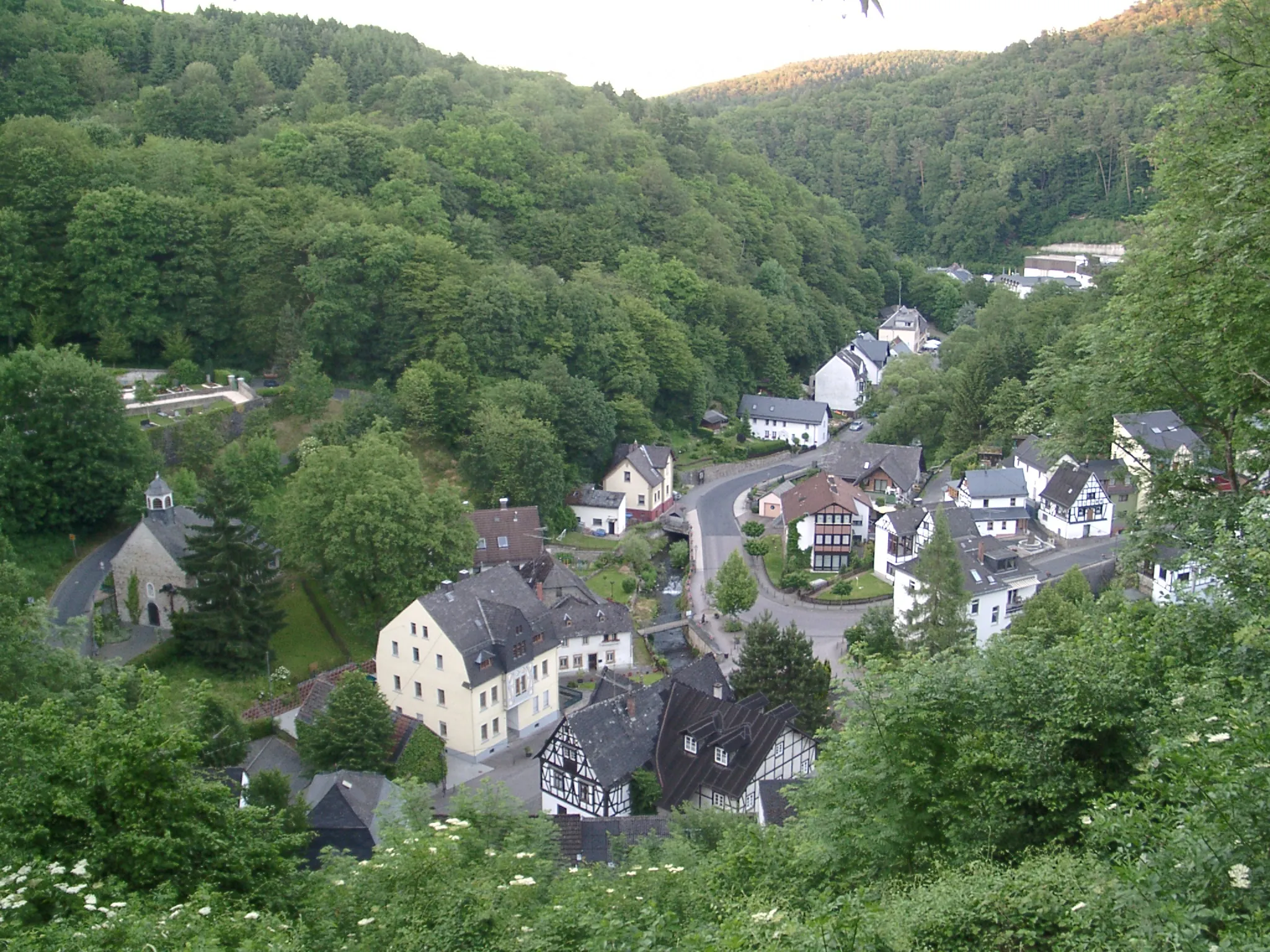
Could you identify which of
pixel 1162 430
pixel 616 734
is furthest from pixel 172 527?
pixel 1162 430

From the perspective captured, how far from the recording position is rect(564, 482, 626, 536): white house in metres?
37.2

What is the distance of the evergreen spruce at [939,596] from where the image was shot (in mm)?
25125

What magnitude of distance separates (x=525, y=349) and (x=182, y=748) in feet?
98.9

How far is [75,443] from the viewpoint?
1012 inches

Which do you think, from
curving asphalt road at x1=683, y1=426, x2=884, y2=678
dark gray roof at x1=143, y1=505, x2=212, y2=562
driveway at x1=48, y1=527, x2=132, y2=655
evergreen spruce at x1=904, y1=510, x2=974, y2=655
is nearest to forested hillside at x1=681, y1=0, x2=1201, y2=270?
curving asphalt road at x1=683, y1=426, x2=884, y2=678

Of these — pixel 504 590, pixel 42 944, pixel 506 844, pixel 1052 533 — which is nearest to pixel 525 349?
pixel 504 590

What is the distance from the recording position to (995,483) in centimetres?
3512

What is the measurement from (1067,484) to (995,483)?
2164 mm

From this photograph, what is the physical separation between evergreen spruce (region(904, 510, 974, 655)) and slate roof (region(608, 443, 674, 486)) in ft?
48.3

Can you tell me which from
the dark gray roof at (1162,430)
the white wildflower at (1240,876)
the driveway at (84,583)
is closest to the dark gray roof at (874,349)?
the dark gray roof at (1162,430)

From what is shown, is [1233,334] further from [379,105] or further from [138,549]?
[379,105]

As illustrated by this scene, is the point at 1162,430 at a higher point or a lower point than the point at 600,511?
higher

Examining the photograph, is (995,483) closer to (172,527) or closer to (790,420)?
(790,420)

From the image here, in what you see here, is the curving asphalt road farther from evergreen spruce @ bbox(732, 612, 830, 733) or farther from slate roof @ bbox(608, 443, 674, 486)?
slate roof @ bbox(608, 443, 674, 486)
